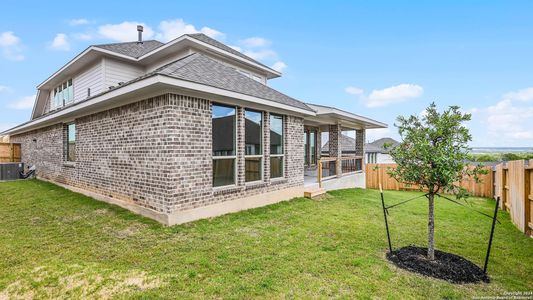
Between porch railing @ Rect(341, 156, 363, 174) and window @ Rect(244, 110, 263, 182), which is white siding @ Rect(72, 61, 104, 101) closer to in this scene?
window @ Rect(244, 110, 263, 182)

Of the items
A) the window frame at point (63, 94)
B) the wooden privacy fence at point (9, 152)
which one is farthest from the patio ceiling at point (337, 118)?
the wooden privacy fence at point (9, 152)

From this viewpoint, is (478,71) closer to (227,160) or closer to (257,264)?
(227,160)

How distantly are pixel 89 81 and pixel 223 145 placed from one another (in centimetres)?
890

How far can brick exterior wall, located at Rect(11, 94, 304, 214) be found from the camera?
18.3ft

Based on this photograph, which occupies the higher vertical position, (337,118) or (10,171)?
(337,118)

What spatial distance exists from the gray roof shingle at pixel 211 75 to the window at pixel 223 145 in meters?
0.63

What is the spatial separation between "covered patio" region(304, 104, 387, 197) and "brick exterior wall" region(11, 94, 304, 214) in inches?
78.5

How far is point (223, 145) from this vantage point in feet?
22.2

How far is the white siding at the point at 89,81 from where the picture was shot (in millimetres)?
10719

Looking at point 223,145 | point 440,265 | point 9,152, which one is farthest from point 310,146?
point 9,152

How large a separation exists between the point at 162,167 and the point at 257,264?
10.2ft

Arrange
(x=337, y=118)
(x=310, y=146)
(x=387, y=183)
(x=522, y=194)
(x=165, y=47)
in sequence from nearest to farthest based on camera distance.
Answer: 1. (x=522, y=194)
2. (x=165, y=47)
3. (x=337, y=118)
4. (x=387, y=183)
5. (x=310, y=146)

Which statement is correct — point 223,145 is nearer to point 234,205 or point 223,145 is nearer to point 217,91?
point 217,91

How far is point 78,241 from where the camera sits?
15.7 feet
